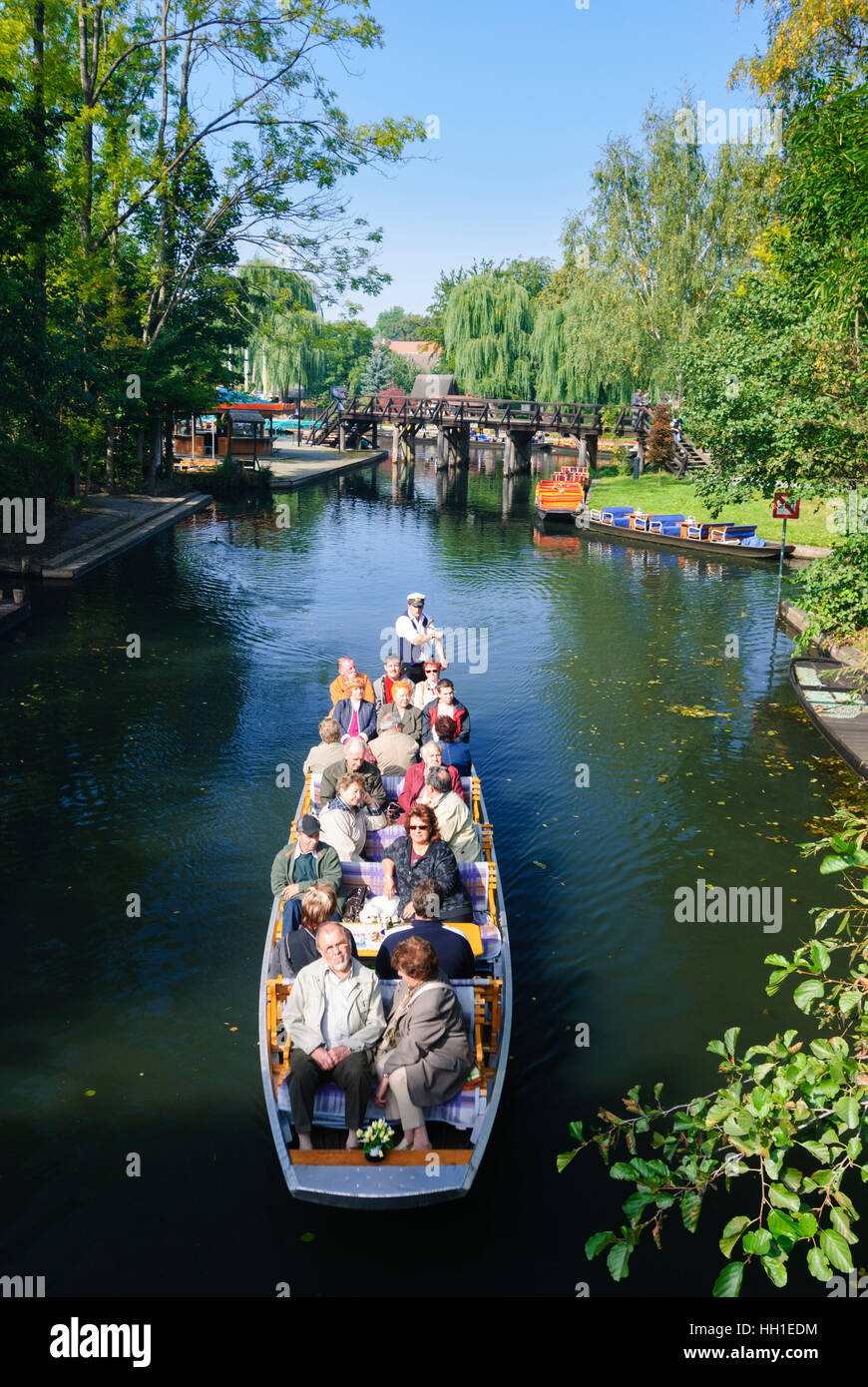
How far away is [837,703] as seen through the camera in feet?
55.4

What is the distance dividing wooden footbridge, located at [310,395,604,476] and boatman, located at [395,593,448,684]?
142 ft

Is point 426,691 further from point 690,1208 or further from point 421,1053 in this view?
point 690,1208

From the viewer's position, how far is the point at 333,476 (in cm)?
5697

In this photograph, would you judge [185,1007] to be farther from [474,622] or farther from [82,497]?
[82,497]

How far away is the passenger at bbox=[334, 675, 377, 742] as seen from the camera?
12.0 metres

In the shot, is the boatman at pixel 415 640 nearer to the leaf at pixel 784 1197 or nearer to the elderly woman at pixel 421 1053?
the elderly woman at pixel 421 1053

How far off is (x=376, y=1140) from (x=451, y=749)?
5.48m

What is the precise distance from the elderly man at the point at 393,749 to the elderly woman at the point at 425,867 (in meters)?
2.37

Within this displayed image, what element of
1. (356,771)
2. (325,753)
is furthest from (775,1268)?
(325,753)

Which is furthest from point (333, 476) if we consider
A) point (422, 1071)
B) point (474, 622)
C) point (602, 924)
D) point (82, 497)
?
point (422, 1071)

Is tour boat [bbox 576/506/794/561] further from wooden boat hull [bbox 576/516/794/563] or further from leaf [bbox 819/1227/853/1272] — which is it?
leaf [bbox 819/1227/853/1272]

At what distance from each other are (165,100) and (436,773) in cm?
3315
